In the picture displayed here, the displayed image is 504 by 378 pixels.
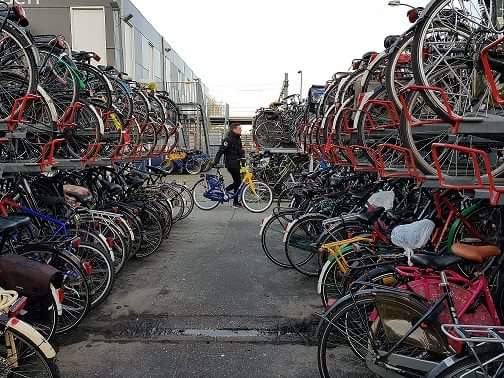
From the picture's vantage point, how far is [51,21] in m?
14.7

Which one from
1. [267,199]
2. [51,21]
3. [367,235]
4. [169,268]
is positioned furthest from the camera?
[51,21]

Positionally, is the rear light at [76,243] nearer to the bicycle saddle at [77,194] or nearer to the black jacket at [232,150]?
the bicycle saddle at [77,194]

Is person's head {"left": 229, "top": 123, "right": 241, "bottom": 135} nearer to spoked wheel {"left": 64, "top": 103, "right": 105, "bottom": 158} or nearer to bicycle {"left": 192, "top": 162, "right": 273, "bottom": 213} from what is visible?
bicycle {"left": 192, "top": 162, "right": 273, "bottom": 213}

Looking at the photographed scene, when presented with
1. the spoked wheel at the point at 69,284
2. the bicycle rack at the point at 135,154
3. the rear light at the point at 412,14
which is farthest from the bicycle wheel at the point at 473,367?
the bicycle rack at the point at 135,154

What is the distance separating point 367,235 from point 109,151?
419 centimetres

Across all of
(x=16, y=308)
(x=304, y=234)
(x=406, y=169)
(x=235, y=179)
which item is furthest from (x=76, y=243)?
(x=235, y=179)

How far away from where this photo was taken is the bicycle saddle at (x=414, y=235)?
131 inches

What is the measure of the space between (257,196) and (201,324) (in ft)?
22.3

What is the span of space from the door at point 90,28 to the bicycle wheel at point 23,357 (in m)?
13.3

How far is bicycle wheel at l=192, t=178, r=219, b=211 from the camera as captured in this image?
11094 millimetres

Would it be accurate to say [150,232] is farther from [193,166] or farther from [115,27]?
[193,166]

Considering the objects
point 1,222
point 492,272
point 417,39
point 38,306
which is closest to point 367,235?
point 492,272

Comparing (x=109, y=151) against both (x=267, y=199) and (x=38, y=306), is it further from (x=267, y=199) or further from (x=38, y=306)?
(x=267, y=199)

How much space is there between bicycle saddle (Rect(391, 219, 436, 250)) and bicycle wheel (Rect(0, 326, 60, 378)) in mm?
2557
